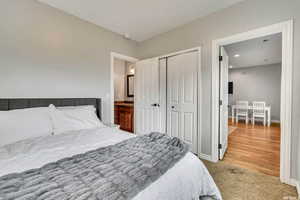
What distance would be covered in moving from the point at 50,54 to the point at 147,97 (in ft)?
6.63

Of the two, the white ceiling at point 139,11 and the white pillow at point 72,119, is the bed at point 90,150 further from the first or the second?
the white ceiling at point 139,11

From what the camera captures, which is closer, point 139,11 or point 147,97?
point 139,11

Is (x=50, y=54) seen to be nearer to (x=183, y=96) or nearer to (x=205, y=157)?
(x=183, y=96)

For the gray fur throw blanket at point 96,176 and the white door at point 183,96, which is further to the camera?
the white door at point 183,96

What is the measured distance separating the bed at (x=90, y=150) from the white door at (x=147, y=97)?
1.59 meters

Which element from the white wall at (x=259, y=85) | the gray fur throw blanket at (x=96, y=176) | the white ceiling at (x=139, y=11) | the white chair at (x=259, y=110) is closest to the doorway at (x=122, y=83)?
the white ceiling at (x=139, y=11)

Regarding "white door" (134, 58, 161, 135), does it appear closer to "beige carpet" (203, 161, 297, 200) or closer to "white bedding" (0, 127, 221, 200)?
"beige carpet" (203, 161, 297, 200)

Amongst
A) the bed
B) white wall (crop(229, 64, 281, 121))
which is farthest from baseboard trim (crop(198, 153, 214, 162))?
white wall (crop(229, 64, 281, 121))

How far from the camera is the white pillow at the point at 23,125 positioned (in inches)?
55.3

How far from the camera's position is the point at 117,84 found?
4691 millimetres

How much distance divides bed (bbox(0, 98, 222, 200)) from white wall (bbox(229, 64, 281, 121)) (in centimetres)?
665

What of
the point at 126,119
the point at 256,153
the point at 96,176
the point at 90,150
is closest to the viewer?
the point at 96,176

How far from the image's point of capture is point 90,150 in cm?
122

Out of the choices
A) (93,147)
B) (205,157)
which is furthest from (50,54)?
(205,157)
